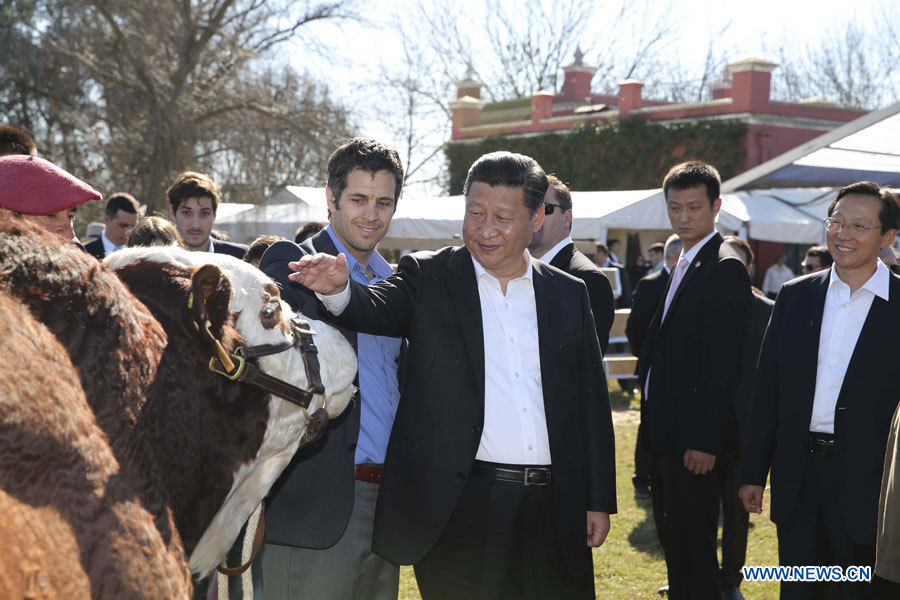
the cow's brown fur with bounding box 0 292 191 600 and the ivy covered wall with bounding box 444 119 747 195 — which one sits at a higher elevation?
the ivy covered wall with bounding box 444 119 747 195

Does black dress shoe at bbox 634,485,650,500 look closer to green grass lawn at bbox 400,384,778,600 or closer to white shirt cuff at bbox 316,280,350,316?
green grass lawn at bbox 400,384,778,600

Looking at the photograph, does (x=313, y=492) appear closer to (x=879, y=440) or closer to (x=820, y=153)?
(x=879, y=440)

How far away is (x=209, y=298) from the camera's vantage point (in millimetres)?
1642

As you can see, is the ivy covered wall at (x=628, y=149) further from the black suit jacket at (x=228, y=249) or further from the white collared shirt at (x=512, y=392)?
the white collared shirt at (x=512, y=392)

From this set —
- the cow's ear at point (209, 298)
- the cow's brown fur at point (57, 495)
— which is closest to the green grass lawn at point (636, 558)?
the cow's ear at point (209, 298)

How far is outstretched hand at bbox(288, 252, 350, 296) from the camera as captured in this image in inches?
92.4

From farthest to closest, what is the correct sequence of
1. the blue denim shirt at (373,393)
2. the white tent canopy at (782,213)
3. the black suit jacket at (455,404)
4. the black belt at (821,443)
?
the white tent canopy at (782,213), the black belt at (821,443), the blue denim shirt at (373,393), the black suit jacket at (455,404)

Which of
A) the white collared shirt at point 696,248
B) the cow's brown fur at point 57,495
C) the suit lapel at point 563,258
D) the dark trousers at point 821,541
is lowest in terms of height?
the dark trousers at point 821,541

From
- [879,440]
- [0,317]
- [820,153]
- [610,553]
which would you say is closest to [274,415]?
[0,317]

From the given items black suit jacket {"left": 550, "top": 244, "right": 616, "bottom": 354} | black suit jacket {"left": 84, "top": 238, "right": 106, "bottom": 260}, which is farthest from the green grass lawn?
black suit jacket {"left": 84, "top": 238, "right": 106, "bottom": 260}

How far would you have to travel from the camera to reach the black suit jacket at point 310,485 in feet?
8.45

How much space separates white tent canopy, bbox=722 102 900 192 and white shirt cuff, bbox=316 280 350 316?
20.7ft

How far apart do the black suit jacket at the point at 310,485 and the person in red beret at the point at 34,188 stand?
627 mm

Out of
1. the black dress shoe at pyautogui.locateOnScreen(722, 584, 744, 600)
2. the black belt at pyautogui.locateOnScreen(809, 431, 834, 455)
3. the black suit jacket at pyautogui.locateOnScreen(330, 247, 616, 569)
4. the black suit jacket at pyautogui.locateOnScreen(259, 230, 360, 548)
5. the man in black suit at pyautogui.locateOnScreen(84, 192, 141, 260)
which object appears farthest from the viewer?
the man in black suit at pyautogui.locateOnScreen(84, 192, 141, 260)
